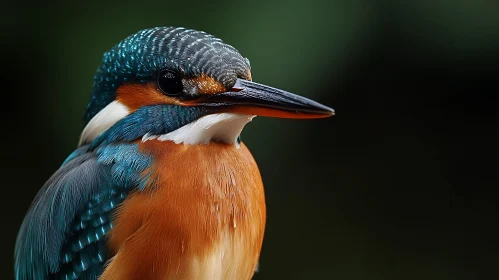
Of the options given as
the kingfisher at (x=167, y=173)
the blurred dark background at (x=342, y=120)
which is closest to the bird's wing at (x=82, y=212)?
the kingfisher at (x=167, y=173)

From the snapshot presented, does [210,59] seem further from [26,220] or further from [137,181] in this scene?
[26,220]

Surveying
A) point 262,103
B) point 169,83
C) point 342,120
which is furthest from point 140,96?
point 342,120

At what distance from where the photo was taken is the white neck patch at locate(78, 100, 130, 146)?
5.20 ft

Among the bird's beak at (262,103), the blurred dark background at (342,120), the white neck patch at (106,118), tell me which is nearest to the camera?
the bird's beak at (262,103)

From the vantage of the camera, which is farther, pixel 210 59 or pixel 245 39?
pixel 245 39

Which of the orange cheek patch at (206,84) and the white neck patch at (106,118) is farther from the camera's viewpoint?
the white neck patch at (106,118)

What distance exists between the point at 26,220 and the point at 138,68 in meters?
0.55

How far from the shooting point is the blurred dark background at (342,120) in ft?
8.96

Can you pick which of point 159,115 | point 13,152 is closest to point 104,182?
point 159,115

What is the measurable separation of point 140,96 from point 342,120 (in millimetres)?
1944

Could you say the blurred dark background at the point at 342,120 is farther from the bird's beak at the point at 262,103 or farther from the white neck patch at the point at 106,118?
the bird's beak at the point at 262,103

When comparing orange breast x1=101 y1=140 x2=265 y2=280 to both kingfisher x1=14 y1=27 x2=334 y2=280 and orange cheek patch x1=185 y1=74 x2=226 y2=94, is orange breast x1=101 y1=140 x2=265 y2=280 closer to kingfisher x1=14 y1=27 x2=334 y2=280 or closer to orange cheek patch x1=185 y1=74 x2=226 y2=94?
kingfisher x1=14 y1=27 x2=334 y2=280

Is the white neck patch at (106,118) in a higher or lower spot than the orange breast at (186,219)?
higher

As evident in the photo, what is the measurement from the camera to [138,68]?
5.06ft
